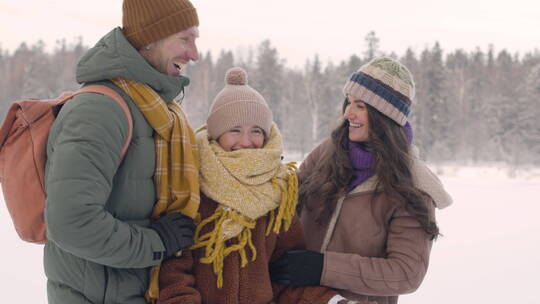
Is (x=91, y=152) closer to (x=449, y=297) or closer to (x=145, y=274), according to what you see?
(x=145, y=274)

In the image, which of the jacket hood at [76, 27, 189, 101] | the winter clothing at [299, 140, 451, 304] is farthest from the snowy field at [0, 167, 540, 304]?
the jacket hood at [76, 27, 189, 101]

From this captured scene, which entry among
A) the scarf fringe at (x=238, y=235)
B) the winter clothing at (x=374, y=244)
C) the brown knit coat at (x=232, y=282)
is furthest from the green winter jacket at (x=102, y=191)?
the winter clothing at (x=374, y=244)

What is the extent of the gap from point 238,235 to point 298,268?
0.97 ft

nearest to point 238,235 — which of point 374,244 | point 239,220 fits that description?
point 239,220

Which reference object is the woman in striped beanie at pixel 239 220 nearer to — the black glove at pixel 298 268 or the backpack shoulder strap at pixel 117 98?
the black glove at pixel 298 268

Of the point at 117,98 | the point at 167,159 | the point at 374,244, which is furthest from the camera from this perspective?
the point at 374,244

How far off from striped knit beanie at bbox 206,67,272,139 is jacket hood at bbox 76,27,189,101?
401mm

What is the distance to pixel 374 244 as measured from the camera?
221cm

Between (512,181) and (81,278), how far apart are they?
2048cm

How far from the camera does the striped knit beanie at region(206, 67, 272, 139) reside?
2.10 m

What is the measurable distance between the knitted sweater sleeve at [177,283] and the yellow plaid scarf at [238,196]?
0.07 m

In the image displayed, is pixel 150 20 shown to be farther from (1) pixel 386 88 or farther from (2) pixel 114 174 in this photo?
(1) pixel 386 88

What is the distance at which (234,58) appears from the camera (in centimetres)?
3431

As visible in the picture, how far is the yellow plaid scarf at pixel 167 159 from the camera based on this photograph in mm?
1733
